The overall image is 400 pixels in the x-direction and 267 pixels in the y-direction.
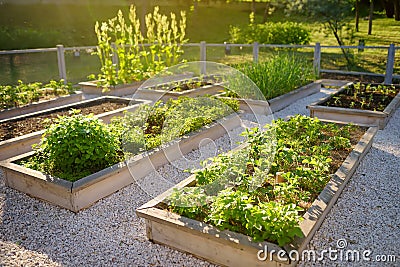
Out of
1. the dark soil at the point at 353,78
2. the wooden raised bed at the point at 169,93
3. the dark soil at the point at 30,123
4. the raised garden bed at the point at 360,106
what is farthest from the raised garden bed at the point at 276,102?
the dark soil at the point at 353,78

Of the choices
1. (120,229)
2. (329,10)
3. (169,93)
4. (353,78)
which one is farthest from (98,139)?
(329,10)

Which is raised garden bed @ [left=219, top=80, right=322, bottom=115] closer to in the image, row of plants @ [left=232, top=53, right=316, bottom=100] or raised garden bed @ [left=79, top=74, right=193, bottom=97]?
row of plants @ [left=232, top=53, right=316, bottom=100]

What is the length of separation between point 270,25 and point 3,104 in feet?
47.3

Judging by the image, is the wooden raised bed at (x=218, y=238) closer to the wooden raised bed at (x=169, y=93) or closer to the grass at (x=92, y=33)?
the wooden raised bed at (x=169, y=93)

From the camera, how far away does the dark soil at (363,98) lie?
22.1ft

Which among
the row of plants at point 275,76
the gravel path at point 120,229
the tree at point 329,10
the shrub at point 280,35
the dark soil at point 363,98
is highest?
the tree at point 329,10

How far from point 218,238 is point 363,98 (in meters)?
5.10

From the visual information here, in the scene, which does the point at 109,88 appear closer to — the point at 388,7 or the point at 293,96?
the point at 293,96

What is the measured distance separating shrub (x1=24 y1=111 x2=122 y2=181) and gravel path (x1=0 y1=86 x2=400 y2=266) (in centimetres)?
36

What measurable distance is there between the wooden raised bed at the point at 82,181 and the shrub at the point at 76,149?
155 millimetres

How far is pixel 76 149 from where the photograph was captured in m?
3.98

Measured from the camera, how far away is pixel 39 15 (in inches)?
805

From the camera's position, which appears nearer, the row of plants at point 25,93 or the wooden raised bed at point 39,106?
the wooden raised bed at point 39,106

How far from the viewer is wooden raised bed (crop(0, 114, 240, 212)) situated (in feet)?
12.5
